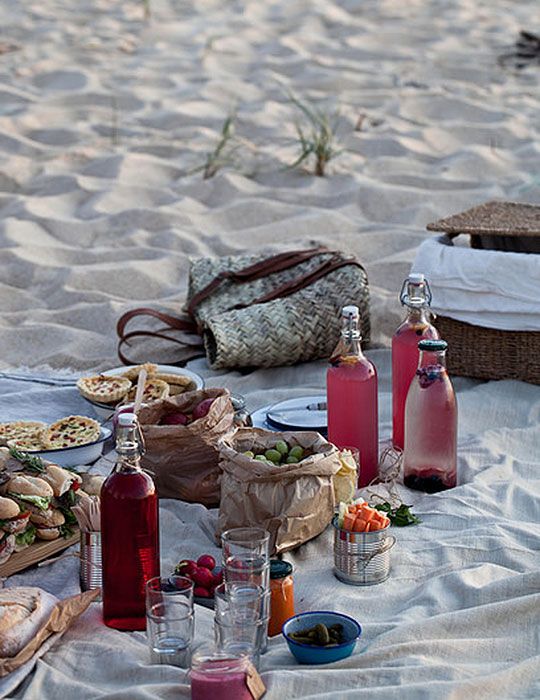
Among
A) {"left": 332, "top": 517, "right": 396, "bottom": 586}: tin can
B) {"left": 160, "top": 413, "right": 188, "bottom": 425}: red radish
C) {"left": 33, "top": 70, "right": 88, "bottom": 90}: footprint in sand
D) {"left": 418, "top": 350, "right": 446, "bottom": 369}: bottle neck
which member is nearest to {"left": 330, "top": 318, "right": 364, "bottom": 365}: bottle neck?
{"left": 418, "top": 350, "right": 446, "bottom": 369}: bottle neck

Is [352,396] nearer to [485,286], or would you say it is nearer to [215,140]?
[485,286]

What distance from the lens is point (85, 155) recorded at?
22.7ft

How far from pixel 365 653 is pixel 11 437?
1496 mm

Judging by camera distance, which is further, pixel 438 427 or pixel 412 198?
pixel 412 198

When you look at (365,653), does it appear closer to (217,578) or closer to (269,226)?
(217,578)

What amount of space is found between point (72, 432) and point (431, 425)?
1.09m

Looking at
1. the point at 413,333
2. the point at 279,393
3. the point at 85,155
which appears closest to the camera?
the point at 413,333

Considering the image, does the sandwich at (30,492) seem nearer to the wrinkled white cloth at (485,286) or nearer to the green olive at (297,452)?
the green olive at (297,452)

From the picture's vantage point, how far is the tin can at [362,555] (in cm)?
299

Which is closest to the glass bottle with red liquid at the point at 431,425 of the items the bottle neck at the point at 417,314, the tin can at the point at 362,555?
the bottle neck at the point at 417,314

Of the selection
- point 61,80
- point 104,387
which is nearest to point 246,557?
point 104,387

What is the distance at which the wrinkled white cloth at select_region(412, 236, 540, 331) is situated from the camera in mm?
4324

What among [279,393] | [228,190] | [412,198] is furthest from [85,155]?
[279,393]

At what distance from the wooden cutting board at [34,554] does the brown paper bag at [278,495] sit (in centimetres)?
39
